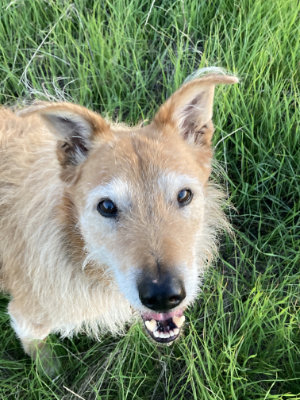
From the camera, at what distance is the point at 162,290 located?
1.92 meters

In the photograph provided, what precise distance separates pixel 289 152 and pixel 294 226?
1.97 ft

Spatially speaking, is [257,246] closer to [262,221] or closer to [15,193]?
[262,221]

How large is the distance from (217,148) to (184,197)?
1.46 m

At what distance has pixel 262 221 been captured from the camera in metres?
3.46

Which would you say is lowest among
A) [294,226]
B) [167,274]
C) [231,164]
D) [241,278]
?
[241,278]

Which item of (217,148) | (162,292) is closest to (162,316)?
(162,292)

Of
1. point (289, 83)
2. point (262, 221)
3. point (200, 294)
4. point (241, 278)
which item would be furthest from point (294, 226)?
point (289, 83)

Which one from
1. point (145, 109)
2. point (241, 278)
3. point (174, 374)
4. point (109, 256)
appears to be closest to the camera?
point (109, 256)

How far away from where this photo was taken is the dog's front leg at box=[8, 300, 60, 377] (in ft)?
9.10

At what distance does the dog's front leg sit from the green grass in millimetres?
92

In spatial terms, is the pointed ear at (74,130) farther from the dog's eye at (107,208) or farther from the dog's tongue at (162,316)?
the dog's tongue at (162,316)

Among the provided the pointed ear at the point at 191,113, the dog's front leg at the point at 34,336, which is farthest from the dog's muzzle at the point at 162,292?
the dog's front leg at the point at 34,336

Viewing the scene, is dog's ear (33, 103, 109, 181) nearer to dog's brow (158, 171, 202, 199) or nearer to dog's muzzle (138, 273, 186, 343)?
dog's brow (158, 171, 202, 199)

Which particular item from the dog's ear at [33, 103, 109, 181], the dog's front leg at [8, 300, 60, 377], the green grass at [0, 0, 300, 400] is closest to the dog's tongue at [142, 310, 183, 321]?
the green grass at [0, 0, 300, 400]
